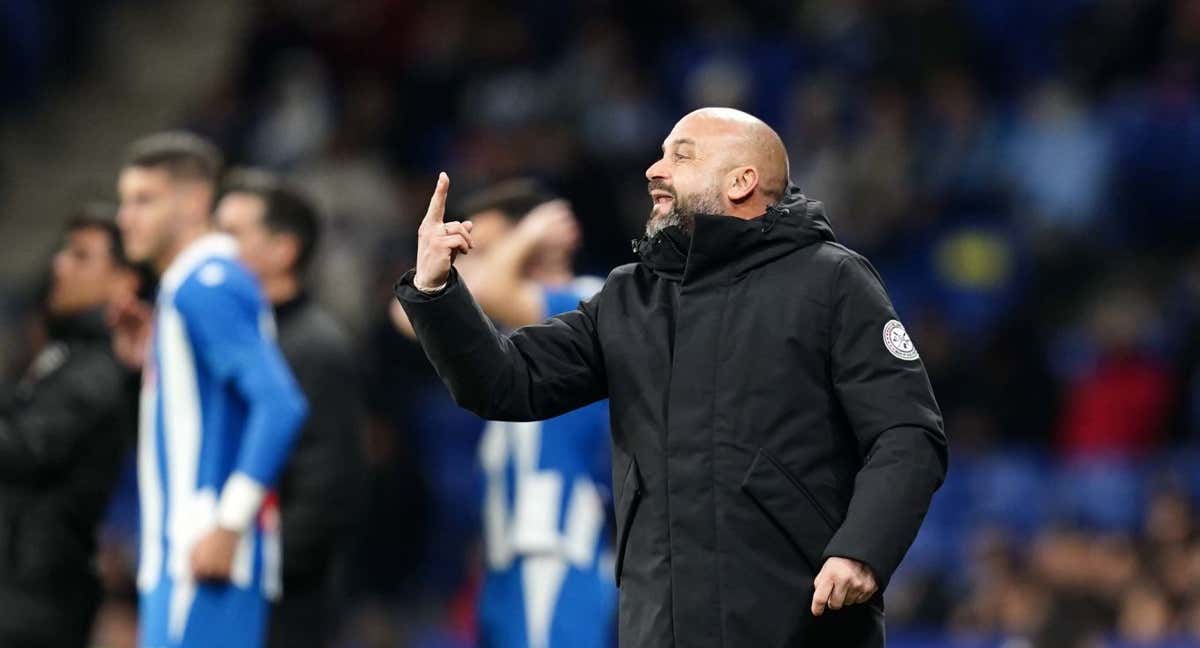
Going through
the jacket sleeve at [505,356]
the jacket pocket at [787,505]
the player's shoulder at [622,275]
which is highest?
the player's shoulder at [622,275]

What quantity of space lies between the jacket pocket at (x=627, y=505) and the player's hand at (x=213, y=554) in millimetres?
1688

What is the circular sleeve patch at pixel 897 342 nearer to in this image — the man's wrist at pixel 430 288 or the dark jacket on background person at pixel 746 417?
the dark jacket on background person at pixel 746 417

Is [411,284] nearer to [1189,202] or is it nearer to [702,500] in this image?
[702,500]

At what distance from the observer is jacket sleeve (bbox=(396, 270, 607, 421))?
15.5ft

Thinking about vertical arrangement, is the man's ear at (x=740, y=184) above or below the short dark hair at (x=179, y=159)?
below

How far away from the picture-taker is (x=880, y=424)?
15.2ft

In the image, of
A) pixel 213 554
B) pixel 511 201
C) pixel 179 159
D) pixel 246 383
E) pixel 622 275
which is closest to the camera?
pixel 622 275

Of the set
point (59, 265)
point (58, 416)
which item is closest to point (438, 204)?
point (58, 416)

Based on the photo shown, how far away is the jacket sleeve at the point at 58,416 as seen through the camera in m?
6.84

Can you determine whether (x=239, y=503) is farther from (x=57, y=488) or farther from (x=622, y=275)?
(x=622, y=275)

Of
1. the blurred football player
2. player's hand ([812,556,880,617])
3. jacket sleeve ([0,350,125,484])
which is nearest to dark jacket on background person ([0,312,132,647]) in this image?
jacket sleeve ([0,350,125,484])

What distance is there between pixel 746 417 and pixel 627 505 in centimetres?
38

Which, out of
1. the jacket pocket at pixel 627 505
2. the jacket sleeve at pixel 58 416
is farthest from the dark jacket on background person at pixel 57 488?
the jacket pocket at pixel 627 505

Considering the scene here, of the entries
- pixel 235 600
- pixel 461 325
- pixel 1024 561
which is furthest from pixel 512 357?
pixel 1024 561
